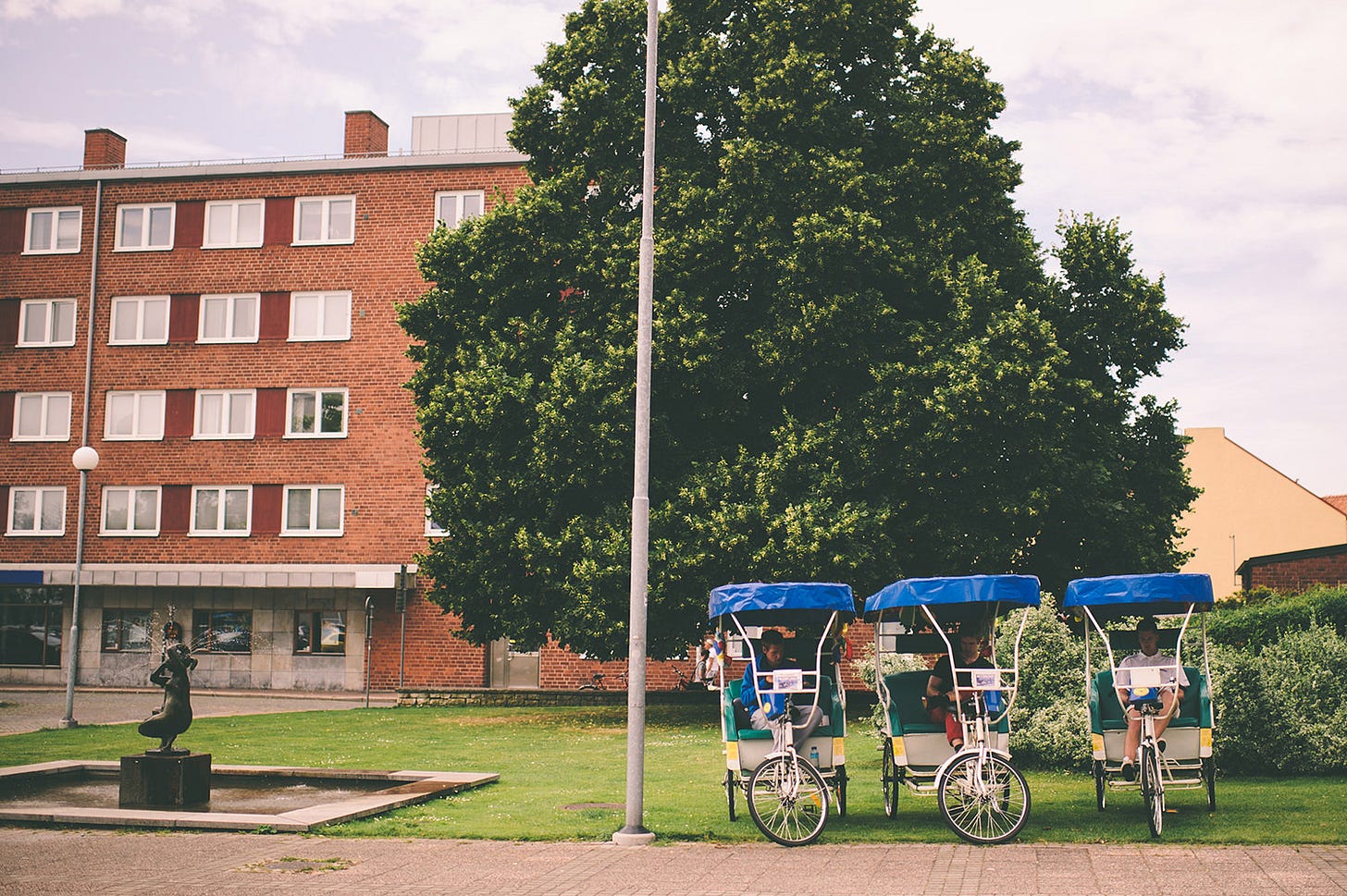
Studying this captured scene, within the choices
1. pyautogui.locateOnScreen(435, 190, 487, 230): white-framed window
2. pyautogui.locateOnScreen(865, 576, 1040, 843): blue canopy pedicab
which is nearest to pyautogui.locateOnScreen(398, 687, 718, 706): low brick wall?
pyautogui.locateOnScreen(435, 190, 487, 230): white-framed window

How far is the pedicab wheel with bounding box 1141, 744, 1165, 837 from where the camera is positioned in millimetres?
11391

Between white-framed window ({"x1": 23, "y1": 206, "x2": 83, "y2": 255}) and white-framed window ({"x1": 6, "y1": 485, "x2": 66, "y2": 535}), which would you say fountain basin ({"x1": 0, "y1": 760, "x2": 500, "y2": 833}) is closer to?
white-framed window ({"x1": 6, "y1": 485, "x2": 66, "y2": 535})

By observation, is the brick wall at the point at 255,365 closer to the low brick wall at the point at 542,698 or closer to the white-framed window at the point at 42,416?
the white-framed window at the point at 42,416

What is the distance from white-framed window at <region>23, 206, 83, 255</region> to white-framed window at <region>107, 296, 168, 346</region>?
118 inches

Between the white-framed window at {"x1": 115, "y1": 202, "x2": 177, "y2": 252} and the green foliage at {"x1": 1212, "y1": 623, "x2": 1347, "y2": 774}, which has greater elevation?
the white-framed window at {"x1": 115, "y1": 202, "x2": 177, "y2": 252}

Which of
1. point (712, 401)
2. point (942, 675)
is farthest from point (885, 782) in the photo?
point (712, 401)

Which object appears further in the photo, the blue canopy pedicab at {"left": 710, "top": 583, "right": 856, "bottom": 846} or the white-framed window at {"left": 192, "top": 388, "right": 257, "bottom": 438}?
the white-framed window at {"left": 192, "top": 388, "right": 257, "bottom": 438}

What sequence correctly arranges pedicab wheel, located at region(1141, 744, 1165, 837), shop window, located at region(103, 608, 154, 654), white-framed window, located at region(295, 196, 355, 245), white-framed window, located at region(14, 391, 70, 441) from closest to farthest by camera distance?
pedicab wheel, located at region(1141, 744, 1165, 837) → white-framed window, located at region(295, 196, 355, 245) → shop window, located at region(103, 608, 154, 654) → white-framed window, located at region(14, 391, 70, 441)

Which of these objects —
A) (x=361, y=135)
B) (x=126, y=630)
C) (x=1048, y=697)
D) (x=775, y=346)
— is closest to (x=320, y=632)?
(x=126, y=630)

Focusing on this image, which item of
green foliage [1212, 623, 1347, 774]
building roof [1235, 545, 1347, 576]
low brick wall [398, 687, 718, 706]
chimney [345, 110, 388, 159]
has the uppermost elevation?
chimney [345, 110, 388, 159]

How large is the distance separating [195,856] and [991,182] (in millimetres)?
20268

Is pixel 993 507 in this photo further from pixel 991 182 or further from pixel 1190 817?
pixel 1190 817

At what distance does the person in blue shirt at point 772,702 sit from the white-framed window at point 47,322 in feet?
125

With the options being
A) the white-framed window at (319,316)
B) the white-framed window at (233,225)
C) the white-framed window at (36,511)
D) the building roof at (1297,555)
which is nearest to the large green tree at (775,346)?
the building roof at (1297,555)
